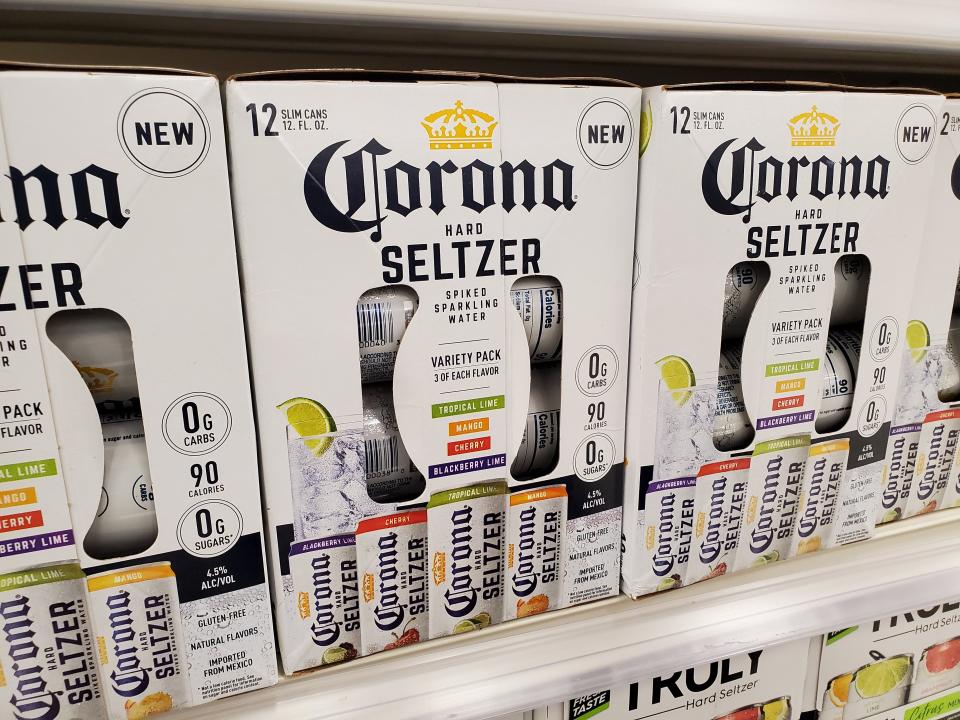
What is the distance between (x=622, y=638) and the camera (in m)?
0.63

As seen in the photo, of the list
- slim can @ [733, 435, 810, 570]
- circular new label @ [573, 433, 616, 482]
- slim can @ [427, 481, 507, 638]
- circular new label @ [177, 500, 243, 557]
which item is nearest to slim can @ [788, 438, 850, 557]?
slim can @ [733, 435, 810, 570]

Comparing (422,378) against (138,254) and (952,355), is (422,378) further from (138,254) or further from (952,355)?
(952,355)

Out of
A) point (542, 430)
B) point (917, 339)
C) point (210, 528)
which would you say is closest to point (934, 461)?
point (917, 339)

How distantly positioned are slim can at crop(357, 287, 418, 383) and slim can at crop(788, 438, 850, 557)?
0.43 m

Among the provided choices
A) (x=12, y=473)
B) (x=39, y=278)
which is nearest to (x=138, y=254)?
(x=39, y=278)

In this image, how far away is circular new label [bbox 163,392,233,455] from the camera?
0.48 m

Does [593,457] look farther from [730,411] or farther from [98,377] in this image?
[98,377]

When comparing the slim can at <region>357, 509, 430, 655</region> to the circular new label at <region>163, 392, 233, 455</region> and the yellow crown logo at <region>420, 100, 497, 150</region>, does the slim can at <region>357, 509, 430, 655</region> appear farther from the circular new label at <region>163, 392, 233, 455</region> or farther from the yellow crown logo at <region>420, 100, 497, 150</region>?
the yellow crown logo at <region>420, 100, 497, 150</region>

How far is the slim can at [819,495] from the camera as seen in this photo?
2.22 feet

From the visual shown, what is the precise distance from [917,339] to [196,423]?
2.32 ft

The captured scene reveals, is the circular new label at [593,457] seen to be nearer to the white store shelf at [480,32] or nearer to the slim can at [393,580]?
the slim can at [393,580]

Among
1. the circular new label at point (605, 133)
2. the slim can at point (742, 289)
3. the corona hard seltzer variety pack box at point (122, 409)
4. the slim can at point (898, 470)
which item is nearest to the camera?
the corona hard seltzer variety pack box at point (122, 409)

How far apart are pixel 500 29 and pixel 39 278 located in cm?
36

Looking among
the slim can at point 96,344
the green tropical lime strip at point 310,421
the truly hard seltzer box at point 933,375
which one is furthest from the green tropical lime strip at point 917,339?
the slim can at point 96,344
